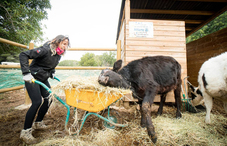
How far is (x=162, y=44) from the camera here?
360 centimetres

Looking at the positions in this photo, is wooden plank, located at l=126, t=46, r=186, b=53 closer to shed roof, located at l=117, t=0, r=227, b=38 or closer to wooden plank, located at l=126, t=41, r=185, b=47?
wooden plank, located at l=126, t=41, r=185, b=47

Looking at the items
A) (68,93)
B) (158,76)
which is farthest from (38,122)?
(158,76)

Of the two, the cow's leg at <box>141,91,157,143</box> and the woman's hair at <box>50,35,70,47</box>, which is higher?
the woman's hair at <box>50,35,70,47</box>

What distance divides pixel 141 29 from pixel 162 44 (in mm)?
866

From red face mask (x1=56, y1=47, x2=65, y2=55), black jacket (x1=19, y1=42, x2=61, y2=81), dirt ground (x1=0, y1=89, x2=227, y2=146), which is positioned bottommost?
dirt ground (x1=0, y1=89, x2=227, y2=146)

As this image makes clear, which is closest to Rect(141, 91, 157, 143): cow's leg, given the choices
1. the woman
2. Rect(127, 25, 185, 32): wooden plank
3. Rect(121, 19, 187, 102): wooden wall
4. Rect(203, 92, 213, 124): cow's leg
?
Rect(203, 92, 213, 124): cow's leg

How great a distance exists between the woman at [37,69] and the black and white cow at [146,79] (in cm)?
99

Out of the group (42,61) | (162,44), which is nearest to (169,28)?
(162,44)

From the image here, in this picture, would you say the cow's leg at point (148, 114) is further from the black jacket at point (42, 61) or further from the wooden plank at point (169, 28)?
the wooden plank at point (169, 28)

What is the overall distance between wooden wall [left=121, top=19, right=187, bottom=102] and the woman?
2064 millimetres

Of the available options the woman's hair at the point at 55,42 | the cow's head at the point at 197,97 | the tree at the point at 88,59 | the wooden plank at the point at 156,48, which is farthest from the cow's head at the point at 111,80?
the cow's head at the point at 197,97

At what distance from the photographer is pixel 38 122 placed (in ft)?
7.34

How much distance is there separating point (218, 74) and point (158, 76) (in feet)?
3.67

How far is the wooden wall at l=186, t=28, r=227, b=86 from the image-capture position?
14.9 ft
